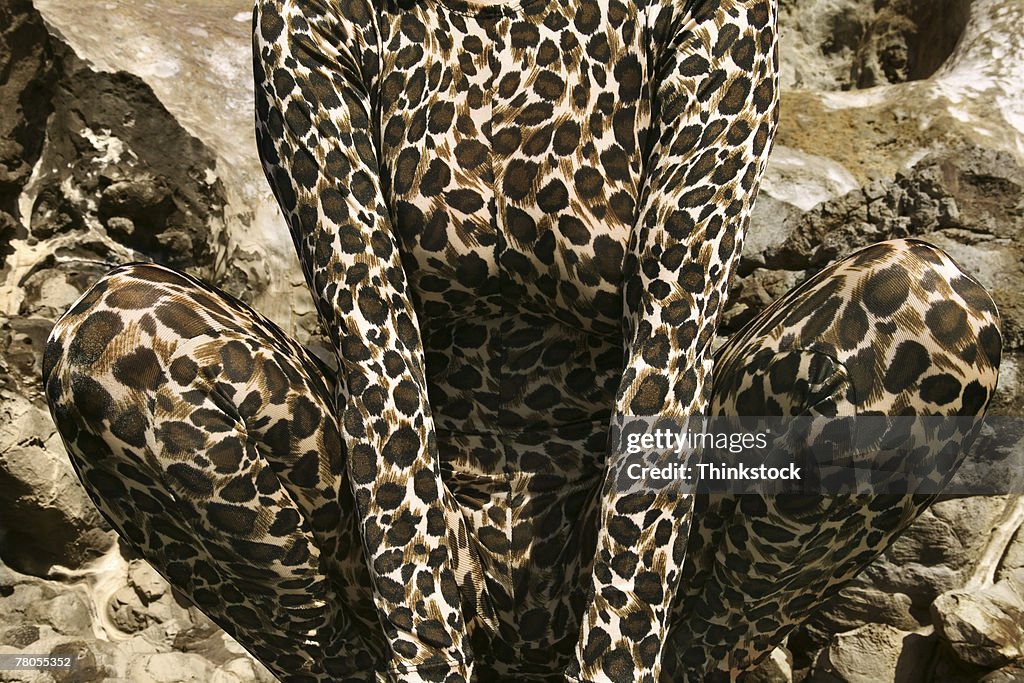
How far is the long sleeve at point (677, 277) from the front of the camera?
1.60 metres

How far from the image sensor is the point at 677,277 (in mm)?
1609

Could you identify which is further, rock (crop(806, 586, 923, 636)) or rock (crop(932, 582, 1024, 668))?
rock (crop(806, 586, 923, 636))

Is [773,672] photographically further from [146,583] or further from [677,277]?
[146,583]

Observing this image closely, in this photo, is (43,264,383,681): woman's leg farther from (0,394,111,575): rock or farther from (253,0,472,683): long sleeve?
(0,394,111,575): rock

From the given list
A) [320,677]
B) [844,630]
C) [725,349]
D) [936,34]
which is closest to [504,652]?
[320,677]

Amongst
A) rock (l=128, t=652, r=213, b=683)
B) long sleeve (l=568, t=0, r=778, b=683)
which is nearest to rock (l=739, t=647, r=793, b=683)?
long sleeve (l=568, t=0, r=778, b=683)

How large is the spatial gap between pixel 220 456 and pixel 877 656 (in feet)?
5.00

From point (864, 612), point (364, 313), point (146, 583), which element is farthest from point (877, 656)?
point (146, 583)

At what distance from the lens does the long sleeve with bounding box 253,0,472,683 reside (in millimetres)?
1667

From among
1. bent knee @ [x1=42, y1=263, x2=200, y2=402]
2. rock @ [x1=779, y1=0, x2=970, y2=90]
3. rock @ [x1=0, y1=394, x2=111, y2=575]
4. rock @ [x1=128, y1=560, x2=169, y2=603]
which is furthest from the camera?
rock @ [x1=779, y1=0, x2=970, y2=90]

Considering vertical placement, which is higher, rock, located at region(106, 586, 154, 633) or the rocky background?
the rocky background

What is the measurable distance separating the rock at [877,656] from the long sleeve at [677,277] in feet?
3.17

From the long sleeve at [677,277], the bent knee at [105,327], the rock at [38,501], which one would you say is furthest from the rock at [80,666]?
the long sleeve at [677,277]

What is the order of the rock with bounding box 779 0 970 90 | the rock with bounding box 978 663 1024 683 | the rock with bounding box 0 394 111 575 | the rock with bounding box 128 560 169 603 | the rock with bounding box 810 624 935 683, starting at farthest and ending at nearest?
the rock with bounding box 779 0 970 90 < the rock with bounding box 128 560 169 603 < the rock with bounding box 0 394 111 575 < the rock with bounding box 810 624 935 683 < the rock with bounding box 978 663 1024 683
